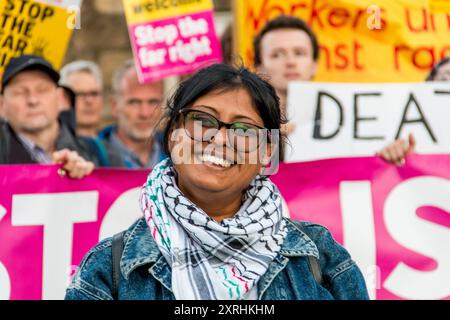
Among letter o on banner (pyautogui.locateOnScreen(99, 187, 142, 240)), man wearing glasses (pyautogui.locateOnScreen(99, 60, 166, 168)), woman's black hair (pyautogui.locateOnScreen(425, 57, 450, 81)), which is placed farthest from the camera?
man wearing glasses (pyautogui.locateOnScreen(99, 60, 166, 168))

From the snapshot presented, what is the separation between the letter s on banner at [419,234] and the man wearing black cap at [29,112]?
1.67m

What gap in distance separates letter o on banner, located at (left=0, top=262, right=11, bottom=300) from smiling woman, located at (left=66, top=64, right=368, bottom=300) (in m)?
1.70

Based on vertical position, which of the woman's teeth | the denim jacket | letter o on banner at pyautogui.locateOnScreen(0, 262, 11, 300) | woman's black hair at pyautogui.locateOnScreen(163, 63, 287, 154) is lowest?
letter o on banner at pyautogui.locateOnScreen(0, 262, 11, 300)

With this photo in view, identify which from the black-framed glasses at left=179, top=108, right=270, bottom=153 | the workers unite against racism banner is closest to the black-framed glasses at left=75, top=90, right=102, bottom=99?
the workers unite against racism banner

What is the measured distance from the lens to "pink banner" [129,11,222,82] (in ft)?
16.9

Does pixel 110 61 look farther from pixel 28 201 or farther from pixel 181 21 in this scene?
pixel 28 201

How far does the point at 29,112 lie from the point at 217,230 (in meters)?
2.71

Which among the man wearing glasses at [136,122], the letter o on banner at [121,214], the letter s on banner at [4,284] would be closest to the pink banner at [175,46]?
the man wearing glasses at [136,122]

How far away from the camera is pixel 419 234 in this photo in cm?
401

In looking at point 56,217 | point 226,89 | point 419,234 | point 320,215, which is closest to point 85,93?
point 56,217

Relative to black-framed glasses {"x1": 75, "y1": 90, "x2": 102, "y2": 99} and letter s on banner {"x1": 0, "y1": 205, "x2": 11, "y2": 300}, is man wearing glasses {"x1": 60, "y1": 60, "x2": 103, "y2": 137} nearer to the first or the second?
black-framed glasses {"x1": 75, "y1": 90, "x2": 102, "y2": 99}

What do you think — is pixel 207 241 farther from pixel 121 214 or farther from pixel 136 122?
pixel 136 122

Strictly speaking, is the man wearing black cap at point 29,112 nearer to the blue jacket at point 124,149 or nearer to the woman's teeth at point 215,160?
the blue jacket at point 124,149
